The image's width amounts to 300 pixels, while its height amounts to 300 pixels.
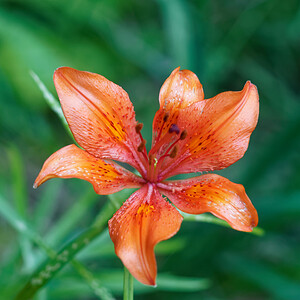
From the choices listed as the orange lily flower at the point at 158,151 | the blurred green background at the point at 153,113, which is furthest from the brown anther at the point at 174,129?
the blurred green background at the point at 153,113

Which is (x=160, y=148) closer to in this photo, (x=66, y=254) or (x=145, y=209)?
(x=145, y=209)

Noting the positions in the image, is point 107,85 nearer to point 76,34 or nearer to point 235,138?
point 235,138

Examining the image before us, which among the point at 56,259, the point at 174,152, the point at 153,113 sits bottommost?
the point at 153,113

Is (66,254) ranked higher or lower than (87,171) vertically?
lower

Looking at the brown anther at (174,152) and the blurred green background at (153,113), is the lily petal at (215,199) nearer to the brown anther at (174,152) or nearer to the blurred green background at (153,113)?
the brown anther at (174,152)

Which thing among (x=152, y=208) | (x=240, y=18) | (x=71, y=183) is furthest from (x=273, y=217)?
(x=240, y=18)

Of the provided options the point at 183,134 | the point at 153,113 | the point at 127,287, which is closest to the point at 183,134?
the point at 183,134

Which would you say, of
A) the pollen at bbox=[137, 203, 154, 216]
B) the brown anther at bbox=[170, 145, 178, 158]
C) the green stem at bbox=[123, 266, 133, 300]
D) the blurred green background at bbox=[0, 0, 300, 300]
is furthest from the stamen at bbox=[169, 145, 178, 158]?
the blurred green background at bbox=[0, 0, 300, 300]
